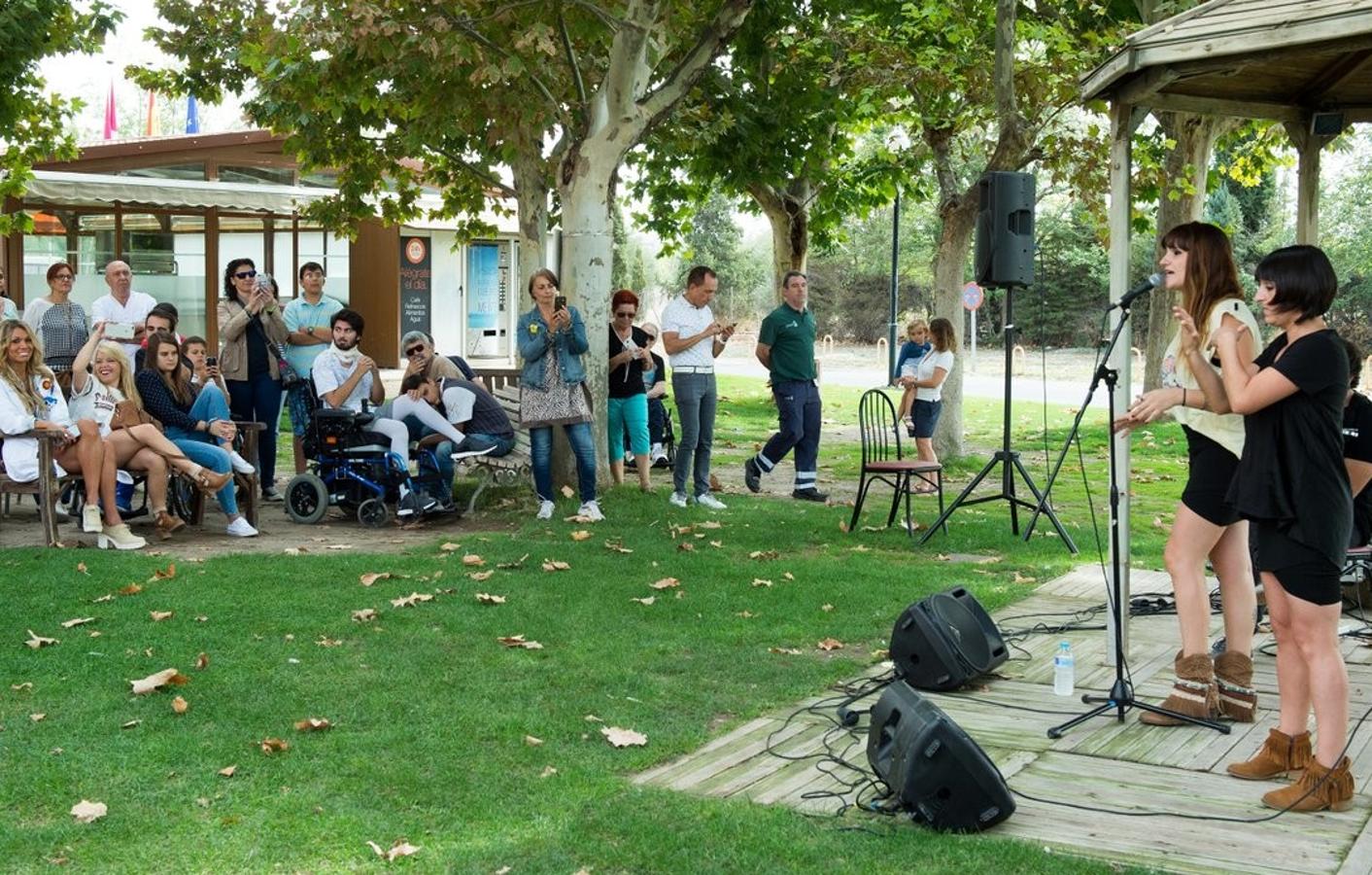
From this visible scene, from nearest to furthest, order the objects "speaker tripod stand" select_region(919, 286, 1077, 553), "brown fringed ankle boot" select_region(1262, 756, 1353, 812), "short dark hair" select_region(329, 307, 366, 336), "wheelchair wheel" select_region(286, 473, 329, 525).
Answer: "brown fringed ankle boot" select_region(1262, 756, 1353, 812) < "speaker tripod stand" select_region(919, 286, 1077, 553) < "wheelchair wheel" select_region(286, 473, 329, 525) < "short dark hair" select_region(329, 307, 366, 336)

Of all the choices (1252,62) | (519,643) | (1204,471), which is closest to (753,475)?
(519,643)

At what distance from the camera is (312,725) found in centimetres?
575

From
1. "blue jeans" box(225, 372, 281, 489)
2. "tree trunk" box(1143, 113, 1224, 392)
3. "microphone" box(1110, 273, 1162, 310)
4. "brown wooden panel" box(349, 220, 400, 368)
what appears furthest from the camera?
"brown wooden panel" box(349, 220, 400, 368)

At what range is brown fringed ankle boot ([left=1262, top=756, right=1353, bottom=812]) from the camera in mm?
4844

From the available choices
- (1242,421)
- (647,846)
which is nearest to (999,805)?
(647,846)

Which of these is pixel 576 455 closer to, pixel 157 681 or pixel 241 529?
pixel 241 529

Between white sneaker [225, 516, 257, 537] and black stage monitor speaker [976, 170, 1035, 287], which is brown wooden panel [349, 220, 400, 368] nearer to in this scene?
white sneaker [225, 516, 257, 537]

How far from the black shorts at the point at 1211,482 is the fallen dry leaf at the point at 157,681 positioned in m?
4.23

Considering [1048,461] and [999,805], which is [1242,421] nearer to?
[999,805]

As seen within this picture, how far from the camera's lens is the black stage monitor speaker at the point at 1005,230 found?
11070 millimetres

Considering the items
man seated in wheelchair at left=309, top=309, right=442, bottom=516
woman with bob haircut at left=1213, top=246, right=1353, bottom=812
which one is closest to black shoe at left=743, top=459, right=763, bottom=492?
man seated in wheelchair at left=309, top=309, right=442, bottom=516

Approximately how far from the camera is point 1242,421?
5.61m

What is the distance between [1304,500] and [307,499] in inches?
325

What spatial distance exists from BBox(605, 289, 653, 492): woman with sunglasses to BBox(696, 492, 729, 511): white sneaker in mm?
586
